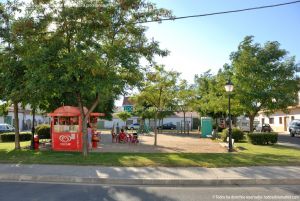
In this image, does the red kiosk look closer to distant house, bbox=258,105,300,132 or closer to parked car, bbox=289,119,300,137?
parked car, bbox=289,119,300,137

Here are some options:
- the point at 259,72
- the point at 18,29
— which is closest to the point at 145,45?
the point at 18,29

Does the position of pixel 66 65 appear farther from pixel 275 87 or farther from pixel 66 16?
pixel 275 87

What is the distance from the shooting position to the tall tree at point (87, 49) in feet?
50.8

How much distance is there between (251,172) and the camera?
1248 centimetres

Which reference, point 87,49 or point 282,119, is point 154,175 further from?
point 282,119

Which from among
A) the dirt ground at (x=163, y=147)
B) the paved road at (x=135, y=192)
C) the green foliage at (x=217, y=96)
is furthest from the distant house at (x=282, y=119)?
the paved road at (x=135, y=192)

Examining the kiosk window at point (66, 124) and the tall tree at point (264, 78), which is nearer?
the kiosk window at point (66, 124)

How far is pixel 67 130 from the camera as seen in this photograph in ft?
68.8

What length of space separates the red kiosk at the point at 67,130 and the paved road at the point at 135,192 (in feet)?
31.3

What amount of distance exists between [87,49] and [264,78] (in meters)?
16.6

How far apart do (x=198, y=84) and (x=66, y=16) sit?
39.7m

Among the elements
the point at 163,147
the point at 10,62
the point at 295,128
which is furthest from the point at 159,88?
the point at 295,128

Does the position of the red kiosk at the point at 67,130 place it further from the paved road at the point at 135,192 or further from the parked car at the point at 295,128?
the parked car at the point at 295,128

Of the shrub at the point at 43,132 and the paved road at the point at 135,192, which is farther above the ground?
the shrub at the point at 43,132
